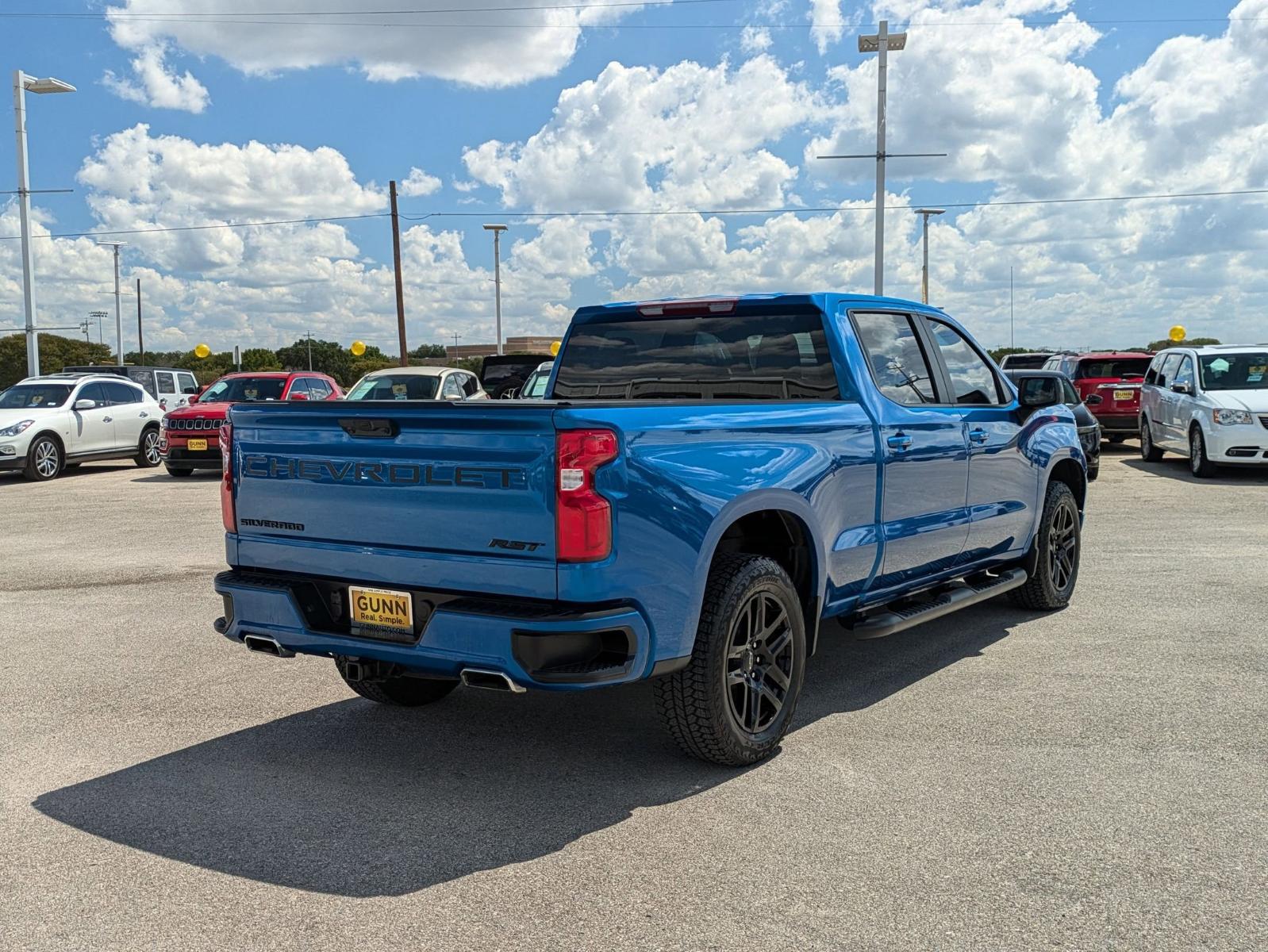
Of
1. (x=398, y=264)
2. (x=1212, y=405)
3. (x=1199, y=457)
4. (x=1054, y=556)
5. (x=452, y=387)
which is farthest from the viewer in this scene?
(x=398, y=264)

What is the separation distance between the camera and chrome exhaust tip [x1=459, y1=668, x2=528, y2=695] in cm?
400

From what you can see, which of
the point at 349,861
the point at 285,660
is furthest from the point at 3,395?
the point at 349,861

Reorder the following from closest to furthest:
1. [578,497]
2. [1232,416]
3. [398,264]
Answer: [578,497]
[1232,416]
[398,264]

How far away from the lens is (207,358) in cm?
8481

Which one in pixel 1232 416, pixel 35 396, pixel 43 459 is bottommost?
pixel 43 459

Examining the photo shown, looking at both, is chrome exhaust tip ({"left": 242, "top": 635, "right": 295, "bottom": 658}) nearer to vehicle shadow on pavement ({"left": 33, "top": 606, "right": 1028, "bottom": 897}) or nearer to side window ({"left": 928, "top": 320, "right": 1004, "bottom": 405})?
vehicle shadow on pavement ({"left": 33, "top": 606, "right": 1028, "bottom": 897})

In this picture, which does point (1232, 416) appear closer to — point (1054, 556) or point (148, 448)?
point (1054, 556)

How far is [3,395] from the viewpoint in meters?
19.0

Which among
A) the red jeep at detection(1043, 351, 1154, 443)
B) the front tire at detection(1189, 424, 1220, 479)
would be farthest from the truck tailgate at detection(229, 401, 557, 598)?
the red jeep at detection(1043, 351, 1154, 443)

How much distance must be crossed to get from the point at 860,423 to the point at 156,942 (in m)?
3.41

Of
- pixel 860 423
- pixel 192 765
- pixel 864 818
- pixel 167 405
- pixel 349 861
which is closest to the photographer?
pixel 349 861

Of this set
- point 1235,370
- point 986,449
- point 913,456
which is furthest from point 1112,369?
point 913,456

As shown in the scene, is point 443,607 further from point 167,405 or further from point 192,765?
point 167,405

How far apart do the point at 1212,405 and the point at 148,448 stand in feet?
55.0
